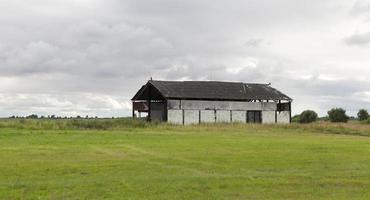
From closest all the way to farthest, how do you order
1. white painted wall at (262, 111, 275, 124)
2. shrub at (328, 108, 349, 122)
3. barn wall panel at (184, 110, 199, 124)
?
barn wall panel at (184, 110, 199, 124) < white painted wall at (262, 111, 275, 124) < shrub at (328, 108, 349, 122)

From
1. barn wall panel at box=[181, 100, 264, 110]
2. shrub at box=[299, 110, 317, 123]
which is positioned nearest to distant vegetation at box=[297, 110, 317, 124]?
shrub at box=[299, 110, 317, 123]

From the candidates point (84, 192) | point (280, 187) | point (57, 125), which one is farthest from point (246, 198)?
point (57, 125)

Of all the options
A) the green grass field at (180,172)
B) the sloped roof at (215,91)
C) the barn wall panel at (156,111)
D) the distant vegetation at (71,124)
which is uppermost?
the sloped roof at (215,91)

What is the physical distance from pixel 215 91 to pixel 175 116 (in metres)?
6.42

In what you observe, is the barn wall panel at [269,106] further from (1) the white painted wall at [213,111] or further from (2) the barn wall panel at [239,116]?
(2) the barn wall panel at [239,116]

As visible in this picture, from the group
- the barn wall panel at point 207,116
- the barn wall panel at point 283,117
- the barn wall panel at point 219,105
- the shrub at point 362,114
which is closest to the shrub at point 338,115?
the shrub at point 362,114

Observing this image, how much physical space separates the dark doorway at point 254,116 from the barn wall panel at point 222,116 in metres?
2.83

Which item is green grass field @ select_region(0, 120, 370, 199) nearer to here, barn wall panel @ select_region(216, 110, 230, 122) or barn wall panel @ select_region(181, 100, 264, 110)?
barn wall panel @ select_region(181, 100, 264, 110)

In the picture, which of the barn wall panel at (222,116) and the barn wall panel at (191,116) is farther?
the barn wall panel at (222,116)

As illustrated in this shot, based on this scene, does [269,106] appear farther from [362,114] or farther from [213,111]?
[362,114]

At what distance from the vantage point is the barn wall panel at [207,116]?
61125mm

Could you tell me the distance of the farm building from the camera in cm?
6023

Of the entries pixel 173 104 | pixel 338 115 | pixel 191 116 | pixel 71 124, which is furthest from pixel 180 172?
pixel 338 115

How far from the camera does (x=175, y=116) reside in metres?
59.6
